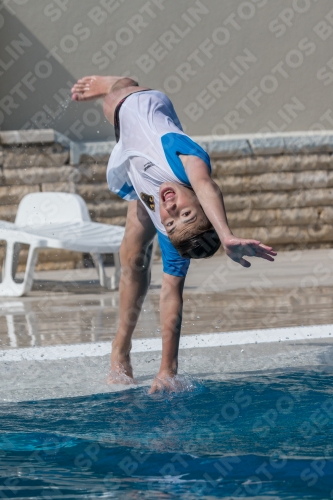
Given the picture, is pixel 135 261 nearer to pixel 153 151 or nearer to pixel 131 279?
pixel 131 279

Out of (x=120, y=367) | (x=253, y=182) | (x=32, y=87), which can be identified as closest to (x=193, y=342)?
(x=120, y=367)

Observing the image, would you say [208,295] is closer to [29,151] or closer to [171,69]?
[29,151]

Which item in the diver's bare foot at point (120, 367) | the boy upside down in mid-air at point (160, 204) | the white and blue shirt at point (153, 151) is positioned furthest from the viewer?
the diver's bare foot at point (120, 367)

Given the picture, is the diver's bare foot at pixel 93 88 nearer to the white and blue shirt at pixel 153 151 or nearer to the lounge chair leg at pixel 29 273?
the white and blue shirt at pixel 153 151

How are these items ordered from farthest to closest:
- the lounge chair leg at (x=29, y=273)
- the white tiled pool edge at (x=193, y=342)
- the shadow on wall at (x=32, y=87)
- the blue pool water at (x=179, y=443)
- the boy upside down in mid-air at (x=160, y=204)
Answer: the shadow on wall at (x=32, y=87) < the lounge chair leg at (x=29, y=273) < the white tiled pool edge at (x=193, y=342) < the boy upside down in mid-air at (x=160, y=204) < the blue pool water at (x=179, y=443)

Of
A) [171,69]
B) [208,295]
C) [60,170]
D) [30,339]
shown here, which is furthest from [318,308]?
[171,69]

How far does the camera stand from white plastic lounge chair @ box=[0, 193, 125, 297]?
7.08 metres

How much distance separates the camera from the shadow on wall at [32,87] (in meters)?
9.55

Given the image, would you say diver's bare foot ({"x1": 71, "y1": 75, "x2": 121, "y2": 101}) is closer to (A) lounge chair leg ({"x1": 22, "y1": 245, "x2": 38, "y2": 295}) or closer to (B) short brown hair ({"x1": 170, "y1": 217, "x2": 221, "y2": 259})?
(B) short brown hair ({"x1": 170, "y1": 217, "x2": 221, "y2": 259})

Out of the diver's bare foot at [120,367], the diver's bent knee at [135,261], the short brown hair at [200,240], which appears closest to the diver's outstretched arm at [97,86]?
the diver's bent knee at [135,261]

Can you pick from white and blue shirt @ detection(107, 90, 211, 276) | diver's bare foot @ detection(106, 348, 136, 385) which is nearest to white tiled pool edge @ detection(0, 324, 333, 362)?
diver's bare foot @ detection(106, 348, 136, 385)

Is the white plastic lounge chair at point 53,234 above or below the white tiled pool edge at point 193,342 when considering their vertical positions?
below

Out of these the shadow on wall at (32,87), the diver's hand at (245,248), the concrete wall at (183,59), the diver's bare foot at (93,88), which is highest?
the diver's hand at (245,248)

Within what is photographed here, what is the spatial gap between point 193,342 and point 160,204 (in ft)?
4.77
